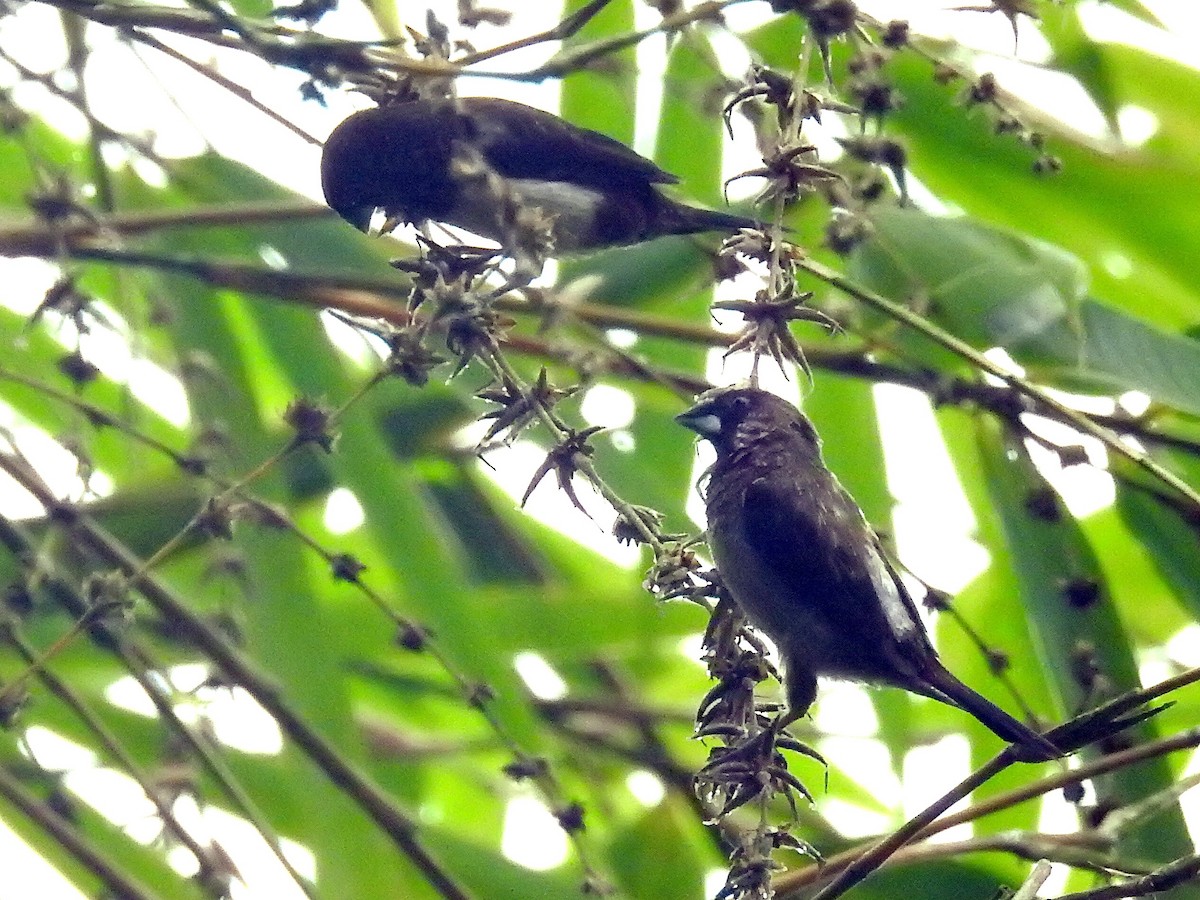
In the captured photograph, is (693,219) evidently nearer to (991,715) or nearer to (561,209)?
(561,209)

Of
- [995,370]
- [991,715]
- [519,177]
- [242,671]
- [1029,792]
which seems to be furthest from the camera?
[519,177]

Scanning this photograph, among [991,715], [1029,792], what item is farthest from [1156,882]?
[991,715]

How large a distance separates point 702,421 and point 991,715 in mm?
598

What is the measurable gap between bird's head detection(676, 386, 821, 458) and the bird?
1.91 ft

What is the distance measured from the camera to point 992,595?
3234 mm

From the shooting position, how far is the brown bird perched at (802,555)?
254cm

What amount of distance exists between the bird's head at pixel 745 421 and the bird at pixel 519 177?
581 millimetres

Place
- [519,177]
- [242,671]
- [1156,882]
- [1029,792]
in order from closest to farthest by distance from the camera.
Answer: [1156,882], [1029,792], [242,671], [519,177]

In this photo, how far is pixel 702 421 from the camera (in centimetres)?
256

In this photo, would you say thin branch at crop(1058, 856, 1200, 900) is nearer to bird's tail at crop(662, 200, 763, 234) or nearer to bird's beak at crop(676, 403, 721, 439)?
bird's beak at crop(676, 403, 721, 439)

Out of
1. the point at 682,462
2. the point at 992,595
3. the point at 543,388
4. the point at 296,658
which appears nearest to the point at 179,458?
the point at 296,658

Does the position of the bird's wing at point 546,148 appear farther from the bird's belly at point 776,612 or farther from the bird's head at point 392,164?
the bird's belly at point 776,612

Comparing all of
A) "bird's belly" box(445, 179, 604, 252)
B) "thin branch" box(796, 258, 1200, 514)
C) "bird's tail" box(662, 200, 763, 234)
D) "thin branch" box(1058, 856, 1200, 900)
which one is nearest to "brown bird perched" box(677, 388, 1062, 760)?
"thin branch" box(796, 258, 1200, 514)

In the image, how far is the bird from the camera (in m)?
3.14
